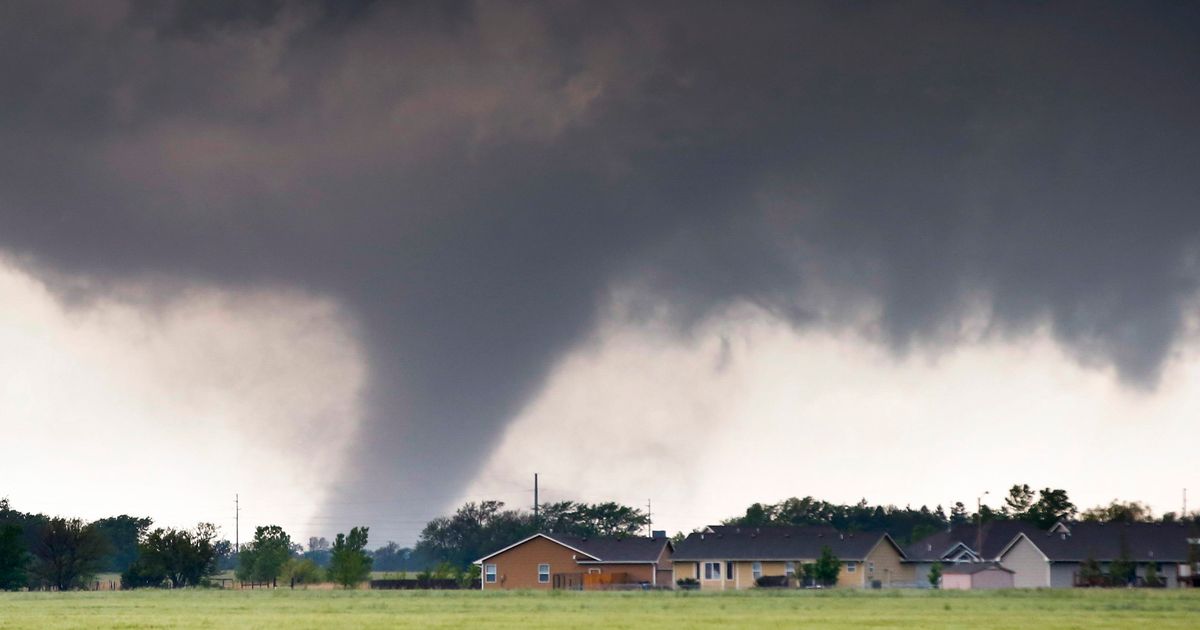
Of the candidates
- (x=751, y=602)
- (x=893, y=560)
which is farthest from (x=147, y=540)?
(x=751, y=602)

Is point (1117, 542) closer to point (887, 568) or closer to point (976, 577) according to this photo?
point (887, 568)

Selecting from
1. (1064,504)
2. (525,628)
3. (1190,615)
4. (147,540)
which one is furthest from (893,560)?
(525,628)

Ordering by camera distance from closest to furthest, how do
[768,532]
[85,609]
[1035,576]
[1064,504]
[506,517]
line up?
1. [85,609]
2. [1035,576]
3. [768,532]
4. [1064,504]
5. [506,517]

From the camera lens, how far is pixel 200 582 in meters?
113

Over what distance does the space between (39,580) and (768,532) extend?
61.5 m

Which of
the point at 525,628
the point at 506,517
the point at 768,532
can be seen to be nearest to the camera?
the point at 525,628

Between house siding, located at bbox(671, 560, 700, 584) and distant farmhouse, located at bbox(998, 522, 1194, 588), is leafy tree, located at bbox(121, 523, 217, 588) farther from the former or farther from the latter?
distant farmhouse, located at bbox(998, 522, 1194, 588)

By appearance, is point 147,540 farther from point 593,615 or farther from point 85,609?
point 593,615

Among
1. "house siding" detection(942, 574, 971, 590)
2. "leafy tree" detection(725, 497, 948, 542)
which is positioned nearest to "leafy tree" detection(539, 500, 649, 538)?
"leafy tree" detection(725, 497, 948, 542)

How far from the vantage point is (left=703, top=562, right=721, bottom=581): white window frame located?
112312mm

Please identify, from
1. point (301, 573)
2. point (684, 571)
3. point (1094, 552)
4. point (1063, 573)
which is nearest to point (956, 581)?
point (1063, 573)

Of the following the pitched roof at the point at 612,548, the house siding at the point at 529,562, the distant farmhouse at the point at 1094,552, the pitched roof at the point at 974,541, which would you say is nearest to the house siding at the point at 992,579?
the distant farmhouse at the point at 1094,552

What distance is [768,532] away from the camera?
12056 centimetres

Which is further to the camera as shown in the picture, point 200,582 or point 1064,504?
point 1064,504
